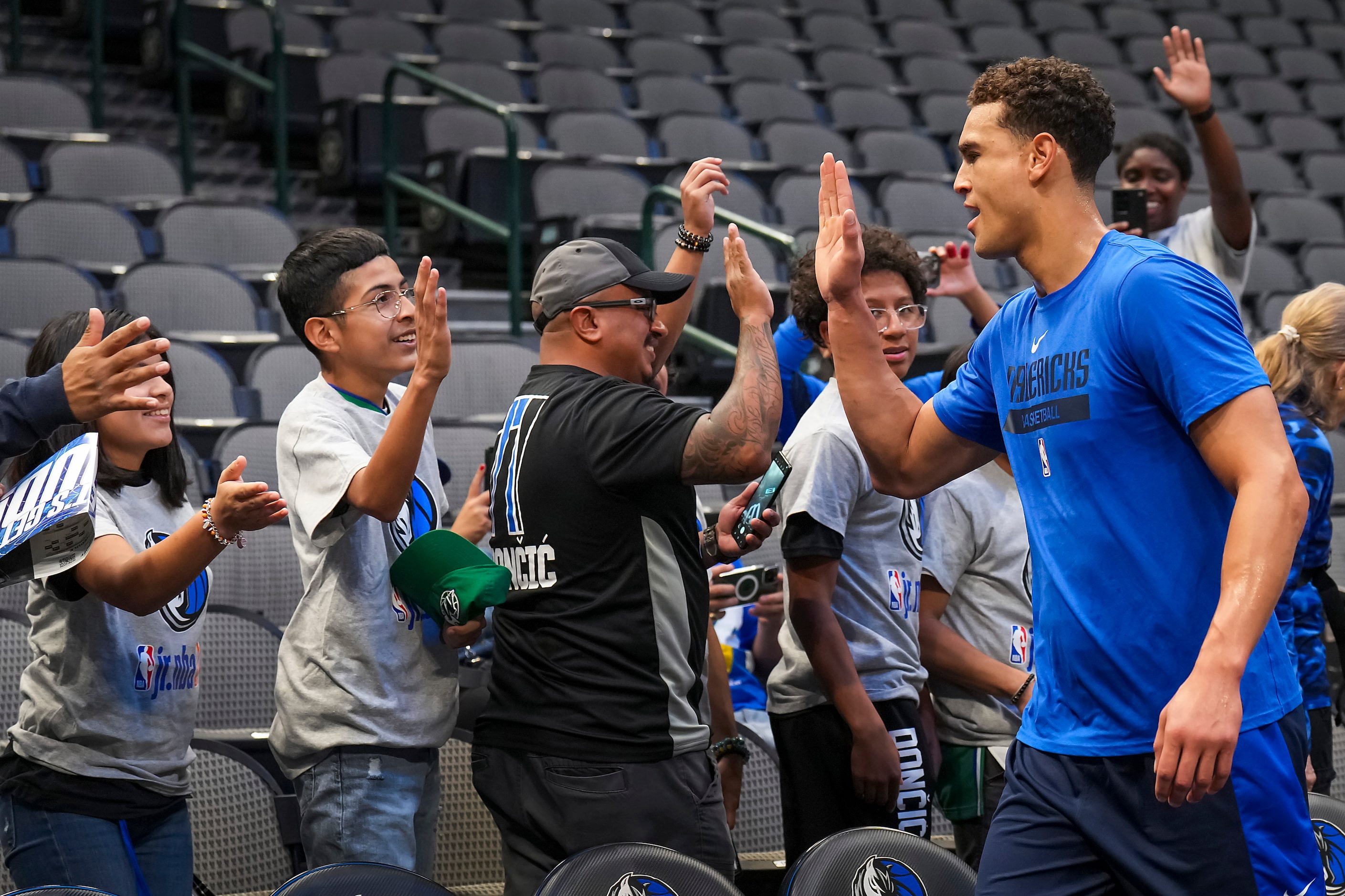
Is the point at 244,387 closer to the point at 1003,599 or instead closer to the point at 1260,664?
the point at 1003,599

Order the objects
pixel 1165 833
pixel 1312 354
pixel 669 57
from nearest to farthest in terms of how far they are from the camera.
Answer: pixel 1165 833 < pixel 1312 354 < pixel 669 57

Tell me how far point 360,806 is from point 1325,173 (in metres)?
8.50

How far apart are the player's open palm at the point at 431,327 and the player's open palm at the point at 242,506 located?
302 mm

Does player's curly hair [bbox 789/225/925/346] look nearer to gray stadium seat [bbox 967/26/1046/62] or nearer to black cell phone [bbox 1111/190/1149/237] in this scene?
black cell phone [bbox 1111/190/1149/237]

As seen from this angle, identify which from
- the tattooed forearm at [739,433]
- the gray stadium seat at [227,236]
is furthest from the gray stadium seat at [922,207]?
the tattooed forearm at [739,433]

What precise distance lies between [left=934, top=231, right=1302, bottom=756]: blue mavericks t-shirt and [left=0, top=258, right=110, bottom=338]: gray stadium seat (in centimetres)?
389

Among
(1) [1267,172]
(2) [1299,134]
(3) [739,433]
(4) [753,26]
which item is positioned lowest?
(3) [739,433]

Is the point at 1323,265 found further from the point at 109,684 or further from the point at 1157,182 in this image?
the point at 109,684

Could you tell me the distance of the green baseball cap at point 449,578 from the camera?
6.82ft

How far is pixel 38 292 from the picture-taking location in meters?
4.77

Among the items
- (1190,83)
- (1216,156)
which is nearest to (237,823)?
(1216,156)

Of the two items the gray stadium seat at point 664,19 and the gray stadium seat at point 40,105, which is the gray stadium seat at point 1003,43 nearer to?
the gray stadium seat at point 664,19

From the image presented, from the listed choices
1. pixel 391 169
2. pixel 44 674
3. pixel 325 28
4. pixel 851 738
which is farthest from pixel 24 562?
pixel 325 28

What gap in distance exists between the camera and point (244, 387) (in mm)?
4469
